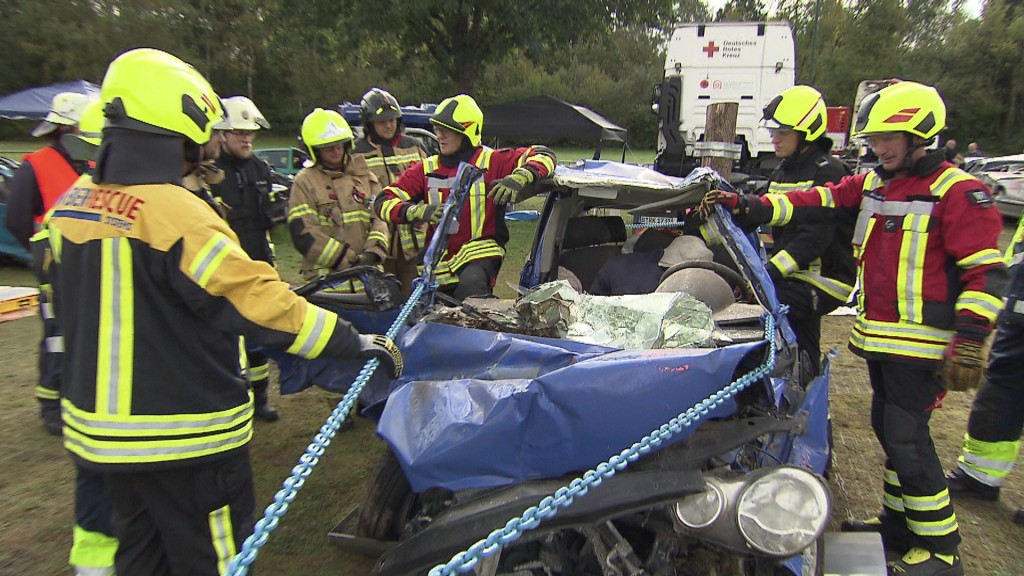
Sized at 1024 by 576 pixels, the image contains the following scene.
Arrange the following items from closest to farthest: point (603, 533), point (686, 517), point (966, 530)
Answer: point (686, 517) < point (603, 533) < point (966, 530)

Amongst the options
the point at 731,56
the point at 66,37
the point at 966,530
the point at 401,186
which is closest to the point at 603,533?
the point at 966,530

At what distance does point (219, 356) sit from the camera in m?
2.09

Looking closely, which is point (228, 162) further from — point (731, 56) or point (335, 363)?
point (731, 56)

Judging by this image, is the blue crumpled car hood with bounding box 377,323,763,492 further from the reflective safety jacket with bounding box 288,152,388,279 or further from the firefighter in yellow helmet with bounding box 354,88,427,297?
the firefighter in yellow helmet with bounding box 354,88,427,297

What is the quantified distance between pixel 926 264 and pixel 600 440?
1.74m

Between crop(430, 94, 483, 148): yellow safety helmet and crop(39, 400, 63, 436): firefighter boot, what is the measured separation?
9.78 feet

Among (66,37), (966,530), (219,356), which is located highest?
(66,37)

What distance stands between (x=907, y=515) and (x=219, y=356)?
9.26 ft

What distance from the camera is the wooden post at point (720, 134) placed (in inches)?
209

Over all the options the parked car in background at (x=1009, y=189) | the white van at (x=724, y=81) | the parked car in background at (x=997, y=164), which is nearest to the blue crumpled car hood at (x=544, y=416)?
the white van at (x=724, y=81)

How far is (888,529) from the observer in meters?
3.10

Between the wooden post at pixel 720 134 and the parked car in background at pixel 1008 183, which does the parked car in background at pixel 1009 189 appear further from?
the wooden post at pixel 720 134

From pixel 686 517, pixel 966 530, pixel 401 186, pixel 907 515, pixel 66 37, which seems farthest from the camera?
pixel 66 37

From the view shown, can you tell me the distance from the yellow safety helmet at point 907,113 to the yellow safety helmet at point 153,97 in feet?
8.50
